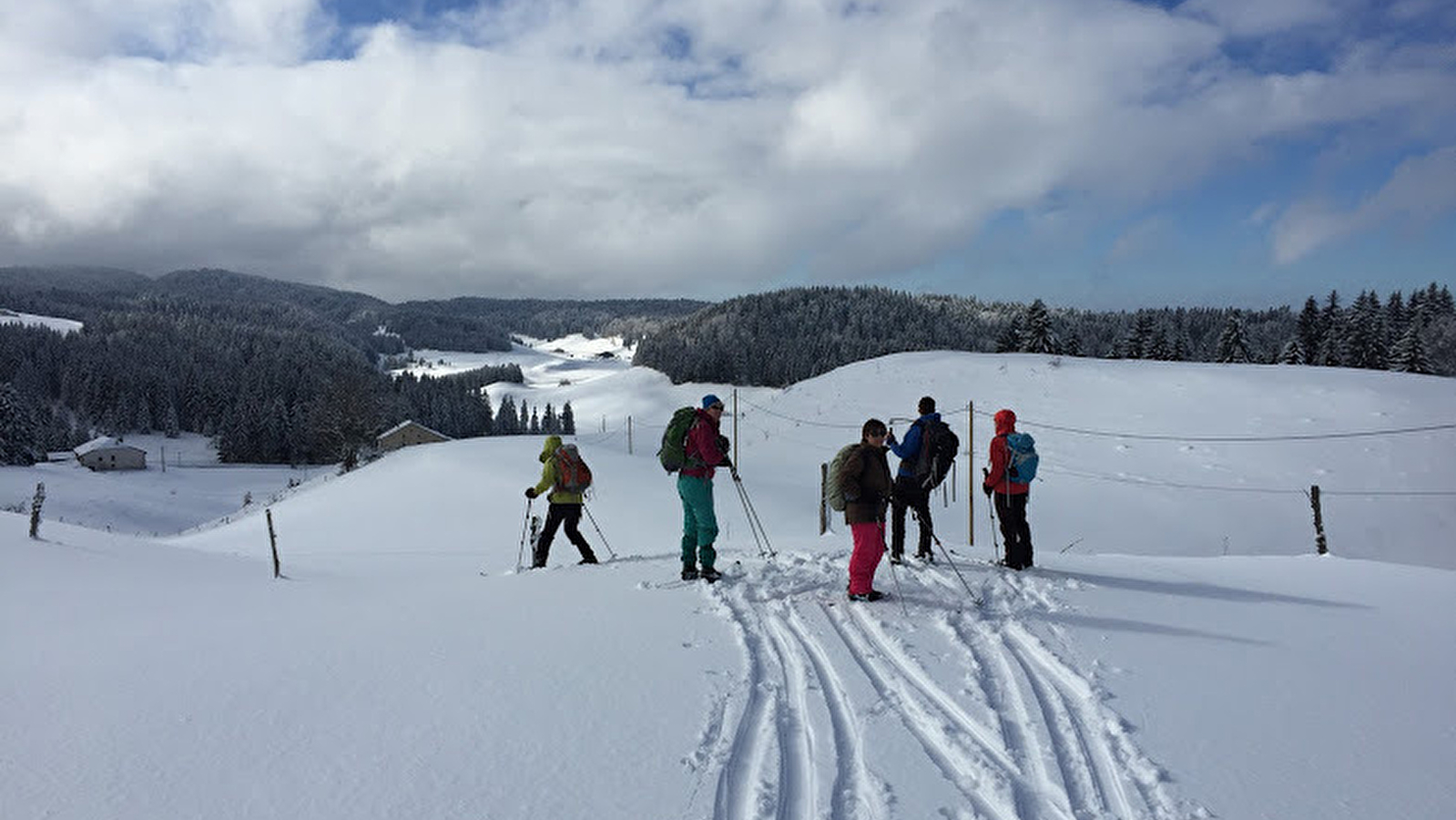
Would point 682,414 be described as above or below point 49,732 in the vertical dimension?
above

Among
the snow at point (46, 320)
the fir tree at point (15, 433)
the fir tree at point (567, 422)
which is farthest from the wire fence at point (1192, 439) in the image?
the snow at point (46, 320)

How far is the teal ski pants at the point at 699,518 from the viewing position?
28.0 feet

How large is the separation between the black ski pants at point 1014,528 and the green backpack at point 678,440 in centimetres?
385

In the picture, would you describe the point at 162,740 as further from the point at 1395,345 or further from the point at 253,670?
the point at 1395,345

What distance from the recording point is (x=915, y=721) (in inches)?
184

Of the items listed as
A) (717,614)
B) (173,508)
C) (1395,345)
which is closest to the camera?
(717,614)

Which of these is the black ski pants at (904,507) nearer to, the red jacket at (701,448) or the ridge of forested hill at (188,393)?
the red jacket at (701,448)

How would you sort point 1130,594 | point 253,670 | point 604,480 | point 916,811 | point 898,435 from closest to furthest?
point 916,811, point 253,670, point 1130,594, point 604,480, point 898,435

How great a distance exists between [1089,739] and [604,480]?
756 inches

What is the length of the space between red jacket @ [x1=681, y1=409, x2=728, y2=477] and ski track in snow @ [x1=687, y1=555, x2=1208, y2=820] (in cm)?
171

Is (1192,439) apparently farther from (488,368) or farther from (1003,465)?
(488,368)

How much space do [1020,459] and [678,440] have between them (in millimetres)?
4137

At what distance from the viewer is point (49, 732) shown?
3889 mm

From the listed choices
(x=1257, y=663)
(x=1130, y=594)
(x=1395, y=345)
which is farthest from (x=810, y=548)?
(x=1395, y=345)
